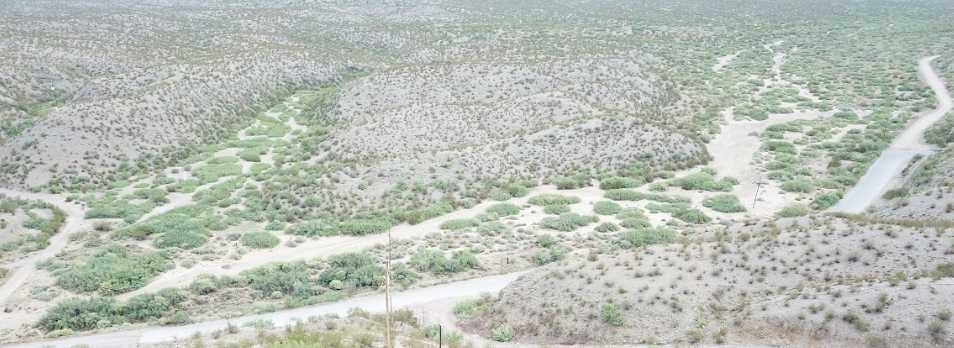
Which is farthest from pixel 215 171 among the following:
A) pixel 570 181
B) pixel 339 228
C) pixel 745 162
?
pixel 745 162

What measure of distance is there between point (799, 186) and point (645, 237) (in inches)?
641

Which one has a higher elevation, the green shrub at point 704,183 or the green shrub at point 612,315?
the green shrub at point 612,315

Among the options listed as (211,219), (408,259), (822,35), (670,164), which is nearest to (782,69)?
(822,35)

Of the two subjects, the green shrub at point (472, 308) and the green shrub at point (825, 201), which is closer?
the green shrub at point (472, 308)

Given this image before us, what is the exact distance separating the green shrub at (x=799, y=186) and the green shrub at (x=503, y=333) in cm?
2925

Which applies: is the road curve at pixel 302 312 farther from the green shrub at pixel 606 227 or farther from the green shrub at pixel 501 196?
the green shrub at pixel 501 196

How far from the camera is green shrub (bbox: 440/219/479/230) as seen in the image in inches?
1435

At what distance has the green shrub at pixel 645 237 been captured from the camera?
3272cm

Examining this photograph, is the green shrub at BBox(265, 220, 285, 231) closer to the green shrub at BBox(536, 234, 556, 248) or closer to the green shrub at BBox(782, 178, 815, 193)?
the green shrub at BBox(536, 234, 556, 248)

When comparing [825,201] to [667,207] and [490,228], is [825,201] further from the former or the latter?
[490,228]

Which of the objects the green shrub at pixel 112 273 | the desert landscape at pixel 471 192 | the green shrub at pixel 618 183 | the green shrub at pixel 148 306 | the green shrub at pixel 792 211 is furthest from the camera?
the green shrub at pixel 618 183

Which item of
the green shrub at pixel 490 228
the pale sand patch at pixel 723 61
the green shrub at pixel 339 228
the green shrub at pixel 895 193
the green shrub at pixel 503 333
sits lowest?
the green shrub at pixel 339 228

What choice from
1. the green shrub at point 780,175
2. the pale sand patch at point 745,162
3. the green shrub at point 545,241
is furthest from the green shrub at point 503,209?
the green shrub at point 780,175

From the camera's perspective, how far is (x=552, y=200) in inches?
1599
